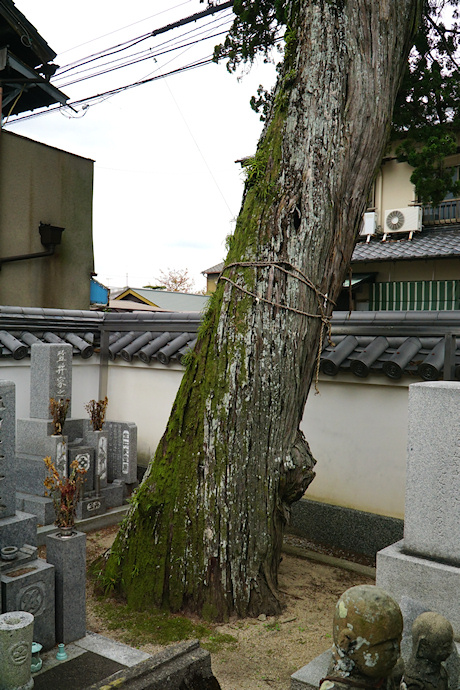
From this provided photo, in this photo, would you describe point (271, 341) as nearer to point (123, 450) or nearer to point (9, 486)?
point (9, 486)

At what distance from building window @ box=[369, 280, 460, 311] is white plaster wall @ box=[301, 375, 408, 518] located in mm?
8107

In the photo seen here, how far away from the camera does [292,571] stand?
5941 mm

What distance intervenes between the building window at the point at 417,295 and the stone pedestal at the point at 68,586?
1164 cm

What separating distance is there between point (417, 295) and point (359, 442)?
926 cm

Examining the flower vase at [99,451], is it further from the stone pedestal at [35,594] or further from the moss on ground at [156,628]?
the stone pedestal at [35,594]

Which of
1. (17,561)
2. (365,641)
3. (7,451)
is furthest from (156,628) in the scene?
(365,641)

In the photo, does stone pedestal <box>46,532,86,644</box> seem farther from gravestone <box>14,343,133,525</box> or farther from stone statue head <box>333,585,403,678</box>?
stone statue head <box>333,585,403,678</box>

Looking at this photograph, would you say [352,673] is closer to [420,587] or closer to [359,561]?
[420,587]

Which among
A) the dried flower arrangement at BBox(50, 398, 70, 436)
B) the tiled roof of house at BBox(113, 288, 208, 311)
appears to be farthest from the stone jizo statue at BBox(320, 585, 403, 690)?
the tiled roof of house at BBox(113, 288, 208, 311)

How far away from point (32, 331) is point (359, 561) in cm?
581

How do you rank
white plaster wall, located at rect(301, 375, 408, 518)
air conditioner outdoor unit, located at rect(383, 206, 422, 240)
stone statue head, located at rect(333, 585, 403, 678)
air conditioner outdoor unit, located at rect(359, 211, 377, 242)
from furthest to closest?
air conditioner outdoor unit, located at rect(359, 211, 377, 242), air conditioner outdoor unit, located at rect(383, 206, 422, 240), white plaster wall, located at rect(301, 375, 408, 518), stone statue head, located at rect(333, 585, 403, 678)

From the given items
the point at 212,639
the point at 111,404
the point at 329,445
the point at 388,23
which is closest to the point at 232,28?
the point at 388,23

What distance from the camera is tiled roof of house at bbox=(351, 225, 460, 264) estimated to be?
45.2 ft

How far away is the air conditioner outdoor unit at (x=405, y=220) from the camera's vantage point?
15.4 meters
